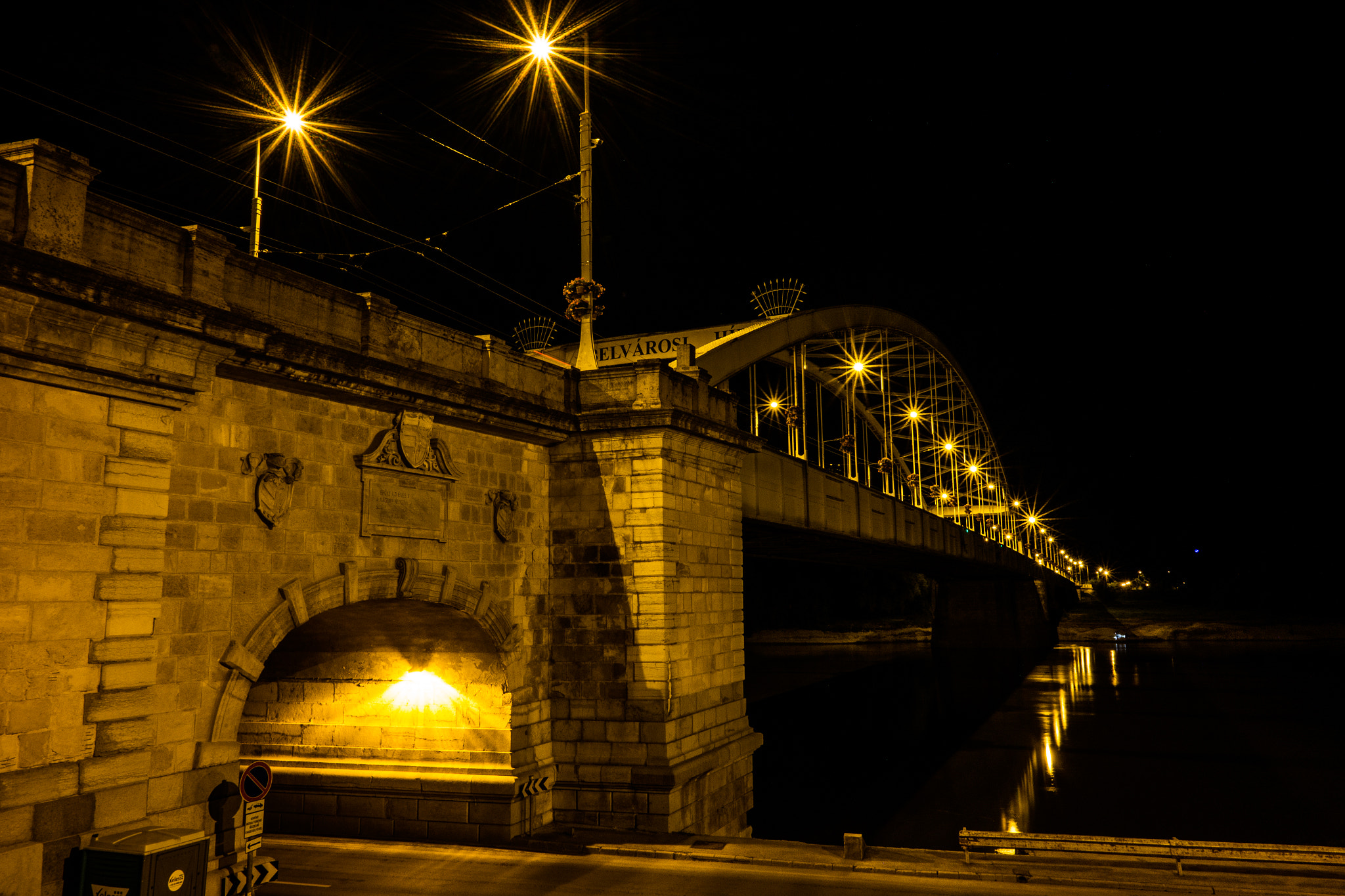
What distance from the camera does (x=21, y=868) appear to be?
9344 millimetres

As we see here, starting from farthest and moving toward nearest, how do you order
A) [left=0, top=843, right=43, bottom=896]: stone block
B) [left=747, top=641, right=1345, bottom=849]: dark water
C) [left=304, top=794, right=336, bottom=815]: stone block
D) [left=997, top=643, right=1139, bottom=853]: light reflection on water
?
[left=997, top=643, right=1139, bottom=853]: light reflection on water, [left=747, top=641, right=1345, bottom=849]: dark water, [left=304, top=794, right=336, bottom=815]: stone block, [left=0, top=843, right=43, bottom=896]: stone block

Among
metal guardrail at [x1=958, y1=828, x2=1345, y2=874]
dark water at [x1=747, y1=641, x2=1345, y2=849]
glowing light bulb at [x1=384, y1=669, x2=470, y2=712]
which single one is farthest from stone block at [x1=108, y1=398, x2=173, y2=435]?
dark water at [x1=747, y1=641, x2=1345, y2=849]

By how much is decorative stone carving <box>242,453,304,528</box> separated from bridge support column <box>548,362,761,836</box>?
6.50 meters

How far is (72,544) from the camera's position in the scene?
10.1 m

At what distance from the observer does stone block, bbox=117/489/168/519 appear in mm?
10594

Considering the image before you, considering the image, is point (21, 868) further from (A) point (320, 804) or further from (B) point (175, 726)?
(A) point (320, 804)

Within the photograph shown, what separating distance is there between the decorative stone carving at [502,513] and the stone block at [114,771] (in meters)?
7.30

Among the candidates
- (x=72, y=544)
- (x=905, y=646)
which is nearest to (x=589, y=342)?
(x=72, y=544)

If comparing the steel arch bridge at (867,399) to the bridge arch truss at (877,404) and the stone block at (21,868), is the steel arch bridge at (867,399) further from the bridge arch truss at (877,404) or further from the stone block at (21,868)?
A: the stone block at (21,868)

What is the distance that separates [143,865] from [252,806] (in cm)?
179

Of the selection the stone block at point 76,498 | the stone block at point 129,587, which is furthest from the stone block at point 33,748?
the stone block at point 76,498

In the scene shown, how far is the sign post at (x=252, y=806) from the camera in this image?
11.1 meters

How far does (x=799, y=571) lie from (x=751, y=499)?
86.9 m

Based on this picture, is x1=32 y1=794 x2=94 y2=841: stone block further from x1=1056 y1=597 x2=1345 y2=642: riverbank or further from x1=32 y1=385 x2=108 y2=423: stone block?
x1=1056 y1=597 x2=1345 y2=642: riverbank
